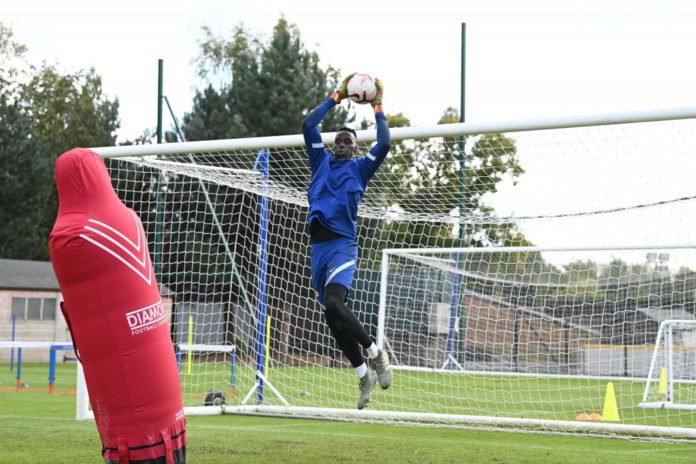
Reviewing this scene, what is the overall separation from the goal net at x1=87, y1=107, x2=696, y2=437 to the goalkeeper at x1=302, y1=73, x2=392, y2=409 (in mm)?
2288

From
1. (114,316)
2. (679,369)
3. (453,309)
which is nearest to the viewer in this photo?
(114,316)

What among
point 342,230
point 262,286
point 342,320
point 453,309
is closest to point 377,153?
point 342,230

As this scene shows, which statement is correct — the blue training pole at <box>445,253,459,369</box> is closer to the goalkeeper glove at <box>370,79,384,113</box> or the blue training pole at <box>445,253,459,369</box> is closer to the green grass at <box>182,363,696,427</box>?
the green grass at <box>182,363,696,427</box>

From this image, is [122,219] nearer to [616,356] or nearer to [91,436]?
[91,436]

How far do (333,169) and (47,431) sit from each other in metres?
5.24

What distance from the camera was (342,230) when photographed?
781 cm

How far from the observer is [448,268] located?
2197 centimetres

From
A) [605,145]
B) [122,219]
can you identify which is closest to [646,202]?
[605,145]

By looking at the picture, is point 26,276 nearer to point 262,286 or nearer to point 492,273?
point 492,273

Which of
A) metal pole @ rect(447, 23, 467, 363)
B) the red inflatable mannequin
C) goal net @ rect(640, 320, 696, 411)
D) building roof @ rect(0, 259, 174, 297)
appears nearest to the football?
the red inflatable mannequin

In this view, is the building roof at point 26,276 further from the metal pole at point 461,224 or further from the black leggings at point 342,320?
the black leggings at point 342,320

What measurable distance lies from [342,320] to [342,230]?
704 mm

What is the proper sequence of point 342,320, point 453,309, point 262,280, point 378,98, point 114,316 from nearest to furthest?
point 114,316, point 342,320, point 378,98, point 262,280, point 453,309

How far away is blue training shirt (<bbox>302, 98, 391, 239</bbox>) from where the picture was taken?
777 centimetres
